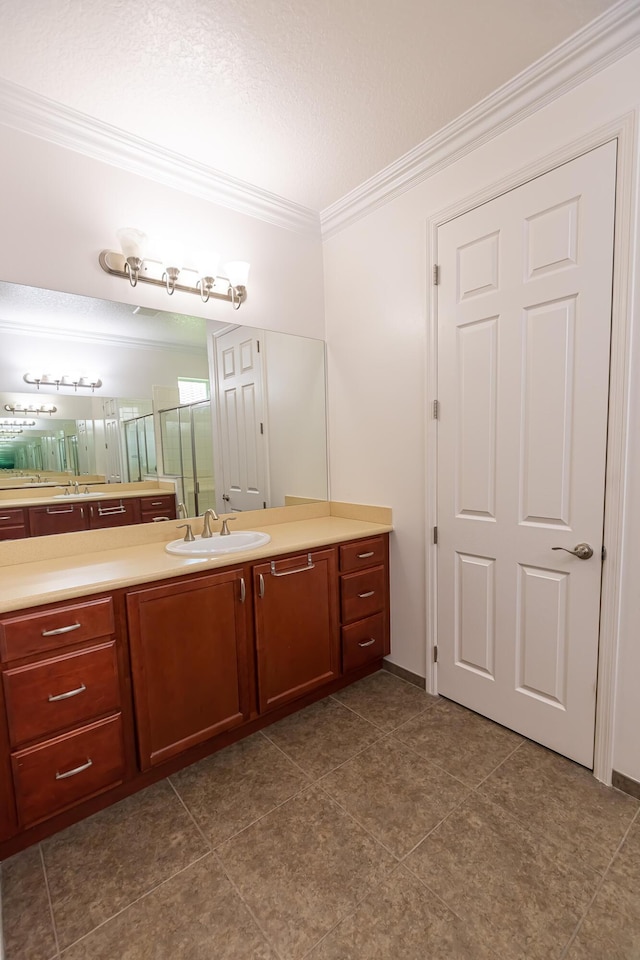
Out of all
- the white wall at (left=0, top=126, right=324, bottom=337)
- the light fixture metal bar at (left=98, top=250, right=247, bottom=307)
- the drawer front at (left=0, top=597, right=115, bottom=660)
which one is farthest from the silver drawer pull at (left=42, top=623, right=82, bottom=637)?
the light fixture metal bar at (left=98, top=250, right=247, bottom=307)

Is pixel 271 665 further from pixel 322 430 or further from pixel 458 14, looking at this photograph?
pixel 458 14

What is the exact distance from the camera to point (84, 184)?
1839mm

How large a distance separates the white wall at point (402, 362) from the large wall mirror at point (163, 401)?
10.0 inches

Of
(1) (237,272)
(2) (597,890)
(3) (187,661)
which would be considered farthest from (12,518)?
(2) (597,890)

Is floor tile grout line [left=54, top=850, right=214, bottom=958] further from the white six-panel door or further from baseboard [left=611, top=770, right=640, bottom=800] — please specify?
baseboard [left=611, top=770, right=640, bottom=800]

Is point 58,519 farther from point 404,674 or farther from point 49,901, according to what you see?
point 404,674

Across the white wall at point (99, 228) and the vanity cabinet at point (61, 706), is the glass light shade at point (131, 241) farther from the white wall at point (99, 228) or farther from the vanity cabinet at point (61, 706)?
the vanity cabinet at point (61, 706)

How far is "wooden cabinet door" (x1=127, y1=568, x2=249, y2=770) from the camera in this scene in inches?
62.2

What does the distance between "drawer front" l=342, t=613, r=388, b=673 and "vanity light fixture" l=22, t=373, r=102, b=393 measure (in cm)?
168

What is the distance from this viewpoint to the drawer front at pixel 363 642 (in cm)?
225

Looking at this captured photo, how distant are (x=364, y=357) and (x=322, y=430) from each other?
20.7 inches

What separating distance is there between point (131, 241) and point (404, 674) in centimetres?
252

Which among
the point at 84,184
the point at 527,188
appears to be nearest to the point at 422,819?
the point at 527,188

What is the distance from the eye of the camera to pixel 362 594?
230 centimetres
